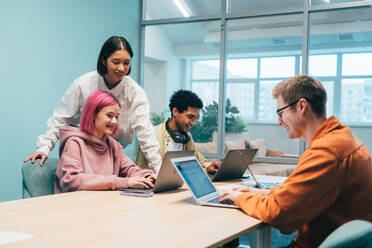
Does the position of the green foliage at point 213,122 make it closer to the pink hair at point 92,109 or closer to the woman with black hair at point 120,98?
the woman with black hair at point 120,98

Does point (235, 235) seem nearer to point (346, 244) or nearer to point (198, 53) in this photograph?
point (346, 244)

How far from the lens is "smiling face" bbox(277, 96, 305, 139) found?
164cm

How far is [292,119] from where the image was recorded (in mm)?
1659

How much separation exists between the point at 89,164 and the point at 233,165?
90 centimetres

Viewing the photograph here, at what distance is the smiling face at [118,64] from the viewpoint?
258cm

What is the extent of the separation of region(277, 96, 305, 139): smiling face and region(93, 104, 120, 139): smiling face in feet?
3.10

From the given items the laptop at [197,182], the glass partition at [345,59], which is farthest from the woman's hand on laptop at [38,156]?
the glass partition at [345,59]

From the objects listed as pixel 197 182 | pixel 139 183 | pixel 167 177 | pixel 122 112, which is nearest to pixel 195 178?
pixel 197 182

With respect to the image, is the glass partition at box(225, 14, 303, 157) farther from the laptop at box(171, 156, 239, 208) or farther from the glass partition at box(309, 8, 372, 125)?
the laptop at box(171, 156, 239, 208)

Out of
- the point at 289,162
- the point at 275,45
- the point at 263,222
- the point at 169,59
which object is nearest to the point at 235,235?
the point at 263,222

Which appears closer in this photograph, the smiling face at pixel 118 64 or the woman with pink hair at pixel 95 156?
the woman with pink hair at pixel 95 156

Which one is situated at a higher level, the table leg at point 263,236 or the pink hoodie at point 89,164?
the pink hoodie at point 89,164

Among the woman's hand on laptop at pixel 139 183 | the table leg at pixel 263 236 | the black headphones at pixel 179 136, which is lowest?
the table leg at pixel 263 236

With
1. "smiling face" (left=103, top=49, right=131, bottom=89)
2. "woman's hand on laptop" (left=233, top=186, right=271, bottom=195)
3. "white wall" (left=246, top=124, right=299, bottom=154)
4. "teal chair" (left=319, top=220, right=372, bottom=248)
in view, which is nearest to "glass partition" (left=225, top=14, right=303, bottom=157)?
"white wall" (left=246, top=124, right=299, bottom=154)
